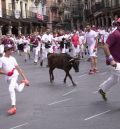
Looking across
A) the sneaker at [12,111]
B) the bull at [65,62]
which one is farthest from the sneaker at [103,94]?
the bull at [65,62]

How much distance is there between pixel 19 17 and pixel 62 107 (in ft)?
187

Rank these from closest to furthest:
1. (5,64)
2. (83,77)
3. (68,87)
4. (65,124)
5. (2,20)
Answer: (65,124) → (5,64) → (68,87) → (83,77) → (2,20)

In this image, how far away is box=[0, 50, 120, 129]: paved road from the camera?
924cm

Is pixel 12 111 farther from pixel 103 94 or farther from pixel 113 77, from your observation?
pixel 113 77

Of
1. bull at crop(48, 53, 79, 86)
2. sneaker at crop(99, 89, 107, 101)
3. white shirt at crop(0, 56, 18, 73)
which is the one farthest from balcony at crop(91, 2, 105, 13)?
white shirt at crop(0, 56, 18, 73)

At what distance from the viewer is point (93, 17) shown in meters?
87.8

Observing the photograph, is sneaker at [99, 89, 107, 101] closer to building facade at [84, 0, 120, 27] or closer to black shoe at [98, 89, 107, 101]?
black shoe at [98, 89, 107, 101]

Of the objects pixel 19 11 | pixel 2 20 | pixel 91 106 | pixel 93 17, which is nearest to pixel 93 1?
pixel 93 17

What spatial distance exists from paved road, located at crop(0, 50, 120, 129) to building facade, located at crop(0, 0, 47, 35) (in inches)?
1808

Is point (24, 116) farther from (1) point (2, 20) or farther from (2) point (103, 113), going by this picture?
(1) point (2, 20)

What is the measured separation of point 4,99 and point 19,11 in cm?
5541

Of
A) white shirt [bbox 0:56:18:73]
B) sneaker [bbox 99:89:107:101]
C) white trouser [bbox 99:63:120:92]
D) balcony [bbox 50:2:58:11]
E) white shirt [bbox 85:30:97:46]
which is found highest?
balcony [bbox 50:2:58:11]

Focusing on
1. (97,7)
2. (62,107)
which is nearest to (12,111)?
(62,107)

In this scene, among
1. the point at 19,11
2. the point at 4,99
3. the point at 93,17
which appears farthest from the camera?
the point at 93,17
